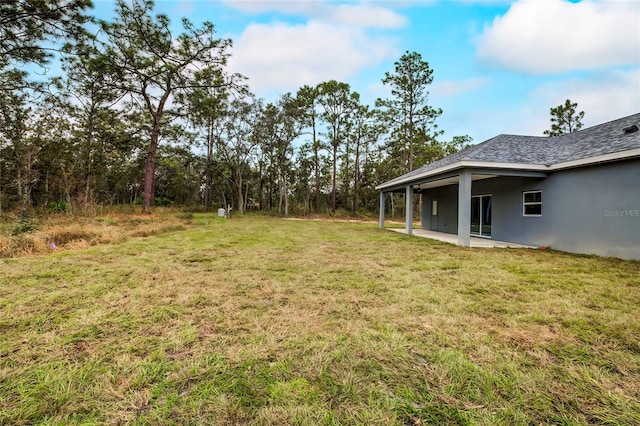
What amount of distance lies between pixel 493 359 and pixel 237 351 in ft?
6.16

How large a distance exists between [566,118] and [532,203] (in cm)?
2470

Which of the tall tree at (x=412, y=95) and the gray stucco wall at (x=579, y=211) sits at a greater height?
the tall tree at (x=412, y=95)

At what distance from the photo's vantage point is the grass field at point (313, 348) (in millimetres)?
1417

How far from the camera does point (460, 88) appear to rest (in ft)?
56.8

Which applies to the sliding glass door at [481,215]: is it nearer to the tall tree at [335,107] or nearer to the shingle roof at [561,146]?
the shingle roof at [561,146]

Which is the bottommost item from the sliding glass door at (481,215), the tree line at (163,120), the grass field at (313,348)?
the grass field at (313,348)

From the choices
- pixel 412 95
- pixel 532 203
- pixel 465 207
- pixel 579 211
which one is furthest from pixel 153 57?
pixel 579 211

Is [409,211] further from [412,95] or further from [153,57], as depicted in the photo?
[153,57]

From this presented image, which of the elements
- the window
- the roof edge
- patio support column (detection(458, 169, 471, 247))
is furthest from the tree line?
the window

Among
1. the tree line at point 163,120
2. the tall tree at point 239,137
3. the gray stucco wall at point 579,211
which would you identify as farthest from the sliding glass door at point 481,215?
the tall tree at point 239,137

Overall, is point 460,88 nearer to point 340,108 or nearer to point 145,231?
point 340,108

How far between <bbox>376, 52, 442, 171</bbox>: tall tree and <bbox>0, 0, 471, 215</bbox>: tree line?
0.24 feet

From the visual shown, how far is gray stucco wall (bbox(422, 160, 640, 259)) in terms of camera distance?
593 cm

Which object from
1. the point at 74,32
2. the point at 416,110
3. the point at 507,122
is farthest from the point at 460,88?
the point at 74,32
